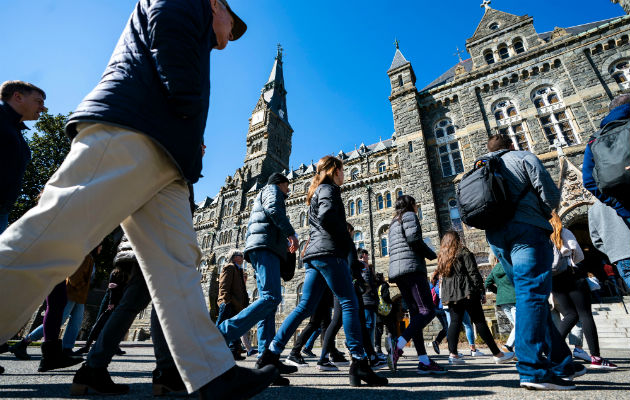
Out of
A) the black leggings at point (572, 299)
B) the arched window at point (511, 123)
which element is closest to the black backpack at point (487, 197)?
the black leggings at point (572, 299)

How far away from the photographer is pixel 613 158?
2.73 m

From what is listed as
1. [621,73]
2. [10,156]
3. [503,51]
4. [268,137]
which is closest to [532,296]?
[10,156]

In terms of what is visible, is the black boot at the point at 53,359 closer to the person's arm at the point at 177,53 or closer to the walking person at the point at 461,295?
the person's arm at the point at 177,53

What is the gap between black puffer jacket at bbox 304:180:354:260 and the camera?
3.23 m

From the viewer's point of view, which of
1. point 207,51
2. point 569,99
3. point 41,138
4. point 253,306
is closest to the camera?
point 207,51

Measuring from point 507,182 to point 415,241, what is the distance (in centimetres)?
137

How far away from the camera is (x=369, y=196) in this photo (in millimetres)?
22234

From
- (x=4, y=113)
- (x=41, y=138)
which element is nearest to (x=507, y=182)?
(x=4, y=113)

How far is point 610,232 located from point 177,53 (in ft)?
14.4

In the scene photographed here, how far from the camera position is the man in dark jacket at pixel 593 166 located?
2848 mm

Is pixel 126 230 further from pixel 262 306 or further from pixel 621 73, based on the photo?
pixel 621 73

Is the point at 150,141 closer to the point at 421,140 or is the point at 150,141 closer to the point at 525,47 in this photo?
the point at 421,140

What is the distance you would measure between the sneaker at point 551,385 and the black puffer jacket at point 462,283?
2.34 meters

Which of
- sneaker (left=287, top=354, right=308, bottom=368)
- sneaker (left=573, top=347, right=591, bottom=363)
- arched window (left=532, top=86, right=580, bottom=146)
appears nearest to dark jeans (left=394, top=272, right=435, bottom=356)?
sneaker (left=287, top=354, right=308, bottom=368)
